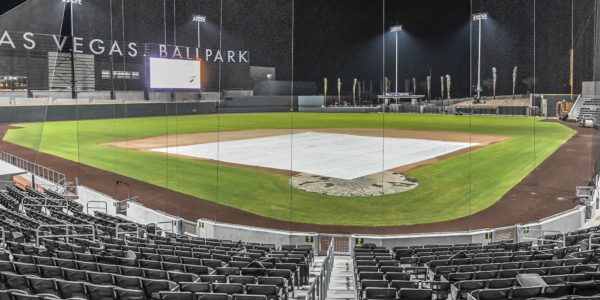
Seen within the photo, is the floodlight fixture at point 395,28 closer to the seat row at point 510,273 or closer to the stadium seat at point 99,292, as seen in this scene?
the seat row at point 510,273

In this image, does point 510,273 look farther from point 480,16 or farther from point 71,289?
point 480,16

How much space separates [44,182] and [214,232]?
942 cm

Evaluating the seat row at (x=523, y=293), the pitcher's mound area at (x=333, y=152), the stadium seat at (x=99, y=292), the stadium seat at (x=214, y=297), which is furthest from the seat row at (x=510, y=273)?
the pitcher's mound area at (x=333, y=152)

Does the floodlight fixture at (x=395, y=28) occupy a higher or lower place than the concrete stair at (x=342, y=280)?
higher

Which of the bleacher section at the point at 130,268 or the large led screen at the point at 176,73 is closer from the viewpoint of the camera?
the bleacher section at the point at 130,268

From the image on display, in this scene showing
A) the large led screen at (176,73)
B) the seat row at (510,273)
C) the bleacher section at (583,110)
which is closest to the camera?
the seat row at (510,273)

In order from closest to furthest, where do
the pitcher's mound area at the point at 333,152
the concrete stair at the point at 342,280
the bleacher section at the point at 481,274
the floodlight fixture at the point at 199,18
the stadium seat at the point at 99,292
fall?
the stadium seat at the point at 99,292 → the bleacher section at the point at 481,274 → the concrete stair at the point at 342,280 → the pitcher's mound area at the point at 333,152 → the floodlight fixture at the point at 199,18

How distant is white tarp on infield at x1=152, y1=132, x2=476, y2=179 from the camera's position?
63.5 feet

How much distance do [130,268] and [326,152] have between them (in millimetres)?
16859

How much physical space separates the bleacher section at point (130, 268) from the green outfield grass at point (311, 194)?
4.68 m

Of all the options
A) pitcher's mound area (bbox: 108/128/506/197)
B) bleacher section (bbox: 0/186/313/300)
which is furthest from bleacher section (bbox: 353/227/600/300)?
pitcher's mound area (bbox: 108/128/506/197)

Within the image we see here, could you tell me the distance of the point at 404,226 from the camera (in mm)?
12906

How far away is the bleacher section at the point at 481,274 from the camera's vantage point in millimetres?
4801

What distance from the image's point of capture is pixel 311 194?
617 inches
